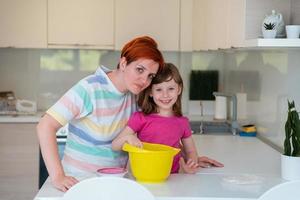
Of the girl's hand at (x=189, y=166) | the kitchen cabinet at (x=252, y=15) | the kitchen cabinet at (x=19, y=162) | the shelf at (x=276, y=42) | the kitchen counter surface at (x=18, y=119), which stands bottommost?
the kitchen cabinet at (x=19, y=162)

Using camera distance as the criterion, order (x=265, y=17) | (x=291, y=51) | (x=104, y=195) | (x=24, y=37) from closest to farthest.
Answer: (x=104, y=195)
(x=265, y=17)
(x=291, y=51)
(x=24, y=37)

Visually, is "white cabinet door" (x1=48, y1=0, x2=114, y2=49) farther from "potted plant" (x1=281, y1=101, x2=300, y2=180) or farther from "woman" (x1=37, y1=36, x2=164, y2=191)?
"potted plant" (x1=281, y1=101, x2=300, y2=180)

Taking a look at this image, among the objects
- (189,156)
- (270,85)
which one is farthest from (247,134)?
(189,156)

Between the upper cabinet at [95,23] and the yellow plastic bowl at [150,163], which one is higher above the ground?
the upper cabinet at [95,23]

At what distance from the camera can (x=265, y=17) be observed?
2180 mm

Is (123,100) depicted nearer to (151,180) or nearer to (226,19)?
(151,180)

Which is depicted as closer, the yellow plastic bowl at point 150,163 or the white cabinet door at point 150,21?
the yellow plastic bowl at point 150,163

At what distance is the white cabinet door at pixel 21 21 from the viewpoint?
430 centimetres

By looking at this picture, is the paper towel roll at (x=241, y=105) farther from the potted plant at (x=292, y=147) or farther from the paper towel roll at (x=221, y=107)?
the potted plant at (x=292, y=147)

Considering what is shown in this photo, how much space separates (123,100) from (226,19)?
35.1 inches

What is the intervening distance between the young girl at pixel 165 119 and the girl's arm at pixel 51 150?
0.33m

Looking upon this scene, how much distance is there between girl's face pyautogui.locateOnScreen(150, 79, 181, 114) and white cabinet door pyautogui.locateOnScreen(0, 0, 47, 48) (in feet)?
7.59

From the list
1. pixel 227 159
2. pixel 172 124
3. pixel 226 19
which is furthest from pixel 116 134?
pixel 226 19

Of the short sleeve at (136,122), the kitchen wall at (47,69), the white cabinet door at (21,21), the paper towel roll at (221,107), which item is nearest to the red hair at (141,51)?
the short sleeve at (136,122)
